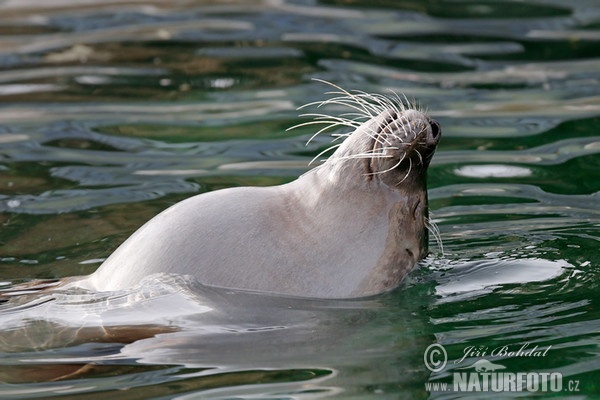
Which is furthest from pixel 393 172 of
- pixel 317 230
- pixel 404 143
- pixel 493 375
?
pixel 493 375

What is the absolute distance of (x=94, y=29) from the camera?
33.7 feet

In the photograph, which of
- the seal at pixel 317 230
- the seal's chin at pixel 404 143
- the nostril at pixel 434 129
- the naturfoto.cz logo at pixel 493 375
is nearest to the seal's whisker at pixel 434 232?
the seal at pixel 317 230

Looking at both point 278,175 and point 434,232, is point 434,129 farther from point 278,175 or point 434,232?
point 278,175

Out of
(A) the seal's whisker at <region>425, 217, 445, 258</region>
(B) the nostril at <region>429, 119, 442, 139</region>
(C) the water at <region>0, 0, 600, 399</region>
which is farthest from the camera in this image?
(A) the seal's whisker at <region>425, 217, 445, 258</region>

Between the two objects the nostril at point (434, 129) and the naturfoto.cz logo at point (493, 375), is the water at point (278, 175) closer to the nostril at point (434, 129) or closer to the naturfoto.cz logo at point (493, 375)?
the naturfoto.cz logo at point (493, 375)

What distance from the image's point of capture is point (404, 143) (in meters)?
4.82

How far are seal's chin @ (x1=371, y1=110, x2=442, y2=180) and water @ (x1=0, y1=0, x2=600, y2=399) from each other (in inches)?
18.1

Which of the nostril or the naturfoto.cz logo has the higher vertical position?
the nostril

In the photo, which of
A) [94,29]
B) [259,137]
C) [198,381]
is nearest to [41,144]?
[259,137]

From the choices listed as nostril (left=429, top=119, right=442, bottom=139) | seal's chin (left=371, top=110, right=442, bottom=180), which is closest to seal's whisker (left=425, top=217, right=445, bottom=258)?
seal's chin (left=371, top=110, right=442, bottom=180)

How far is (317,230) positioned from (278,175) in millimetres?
2012

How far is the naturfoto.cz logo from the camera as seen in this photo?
13.1ft

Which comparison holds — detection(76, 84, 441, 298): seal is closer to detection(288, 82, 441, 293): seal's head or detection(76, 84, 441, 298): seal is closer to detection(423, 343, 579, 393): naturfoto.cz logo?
detection(288, 82, 441, 293): seal's head

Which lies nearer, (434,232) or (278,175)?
(434,232)
